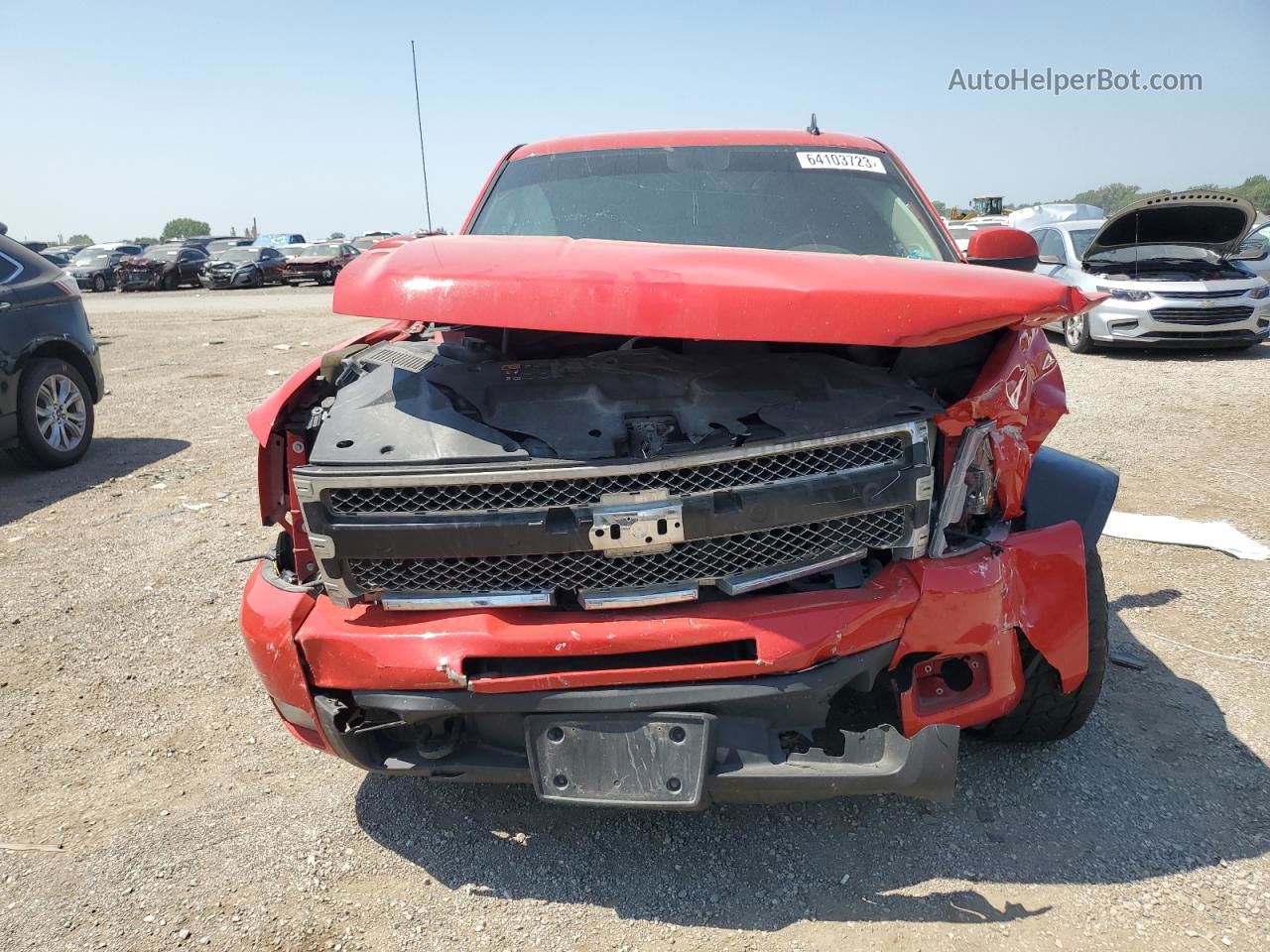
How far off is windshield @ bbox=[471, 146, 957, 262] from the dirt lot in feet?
5.98

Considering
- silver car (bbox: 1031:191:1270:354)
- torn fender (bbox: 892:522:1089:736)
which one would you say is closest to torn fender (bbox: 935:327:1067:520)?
torn fender (bbox: 892:522:1089:736)

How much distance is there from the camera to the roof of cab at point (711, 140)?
12.0 ft

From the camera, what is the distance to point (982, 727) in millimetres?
2740

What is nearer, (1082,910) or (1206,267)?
(1082,910)

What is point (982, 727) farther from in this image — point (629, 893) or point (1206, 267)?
point (1206, 267)

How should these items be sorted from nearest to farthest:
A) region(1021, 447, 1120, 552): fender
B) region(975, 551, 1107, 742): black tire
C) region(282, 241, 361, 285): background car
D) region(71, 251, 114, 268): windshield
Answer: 1. region(975, 551, 1107, 742): black tire
2. region(1021, 447, 1120, 552): fender
3. region(282, 241, 361, 285): background car
4. region(71, 251, 114, 268): windshield

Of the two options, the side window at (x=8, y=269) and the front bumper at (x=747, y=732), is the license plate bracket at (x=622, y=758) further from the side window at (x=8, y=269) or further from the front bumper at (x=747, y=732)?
the side window at (x=8, y=269)

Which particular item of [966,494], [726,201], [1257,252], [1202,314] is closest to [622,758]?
[966,494]

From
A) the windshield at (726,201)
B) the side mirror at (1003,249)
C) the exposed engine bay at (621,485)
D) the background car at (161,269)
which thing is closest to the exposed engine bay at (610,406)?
the exposed engine bay at (621,485)

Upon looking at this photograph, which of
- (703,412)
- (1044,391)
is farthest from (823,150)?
(703,412)

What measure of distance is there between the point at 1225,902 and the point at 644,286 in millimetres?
2037

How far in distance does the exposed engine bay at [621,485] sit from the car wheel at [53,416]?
17.2 feet

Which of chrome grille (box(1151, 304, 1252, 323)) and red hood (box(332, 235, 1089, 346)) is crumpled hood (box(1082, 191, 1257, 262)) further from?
red hood (box(332, 235, 1089, 346))

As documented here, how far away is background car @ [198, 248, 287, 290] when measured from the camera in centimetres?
2706
